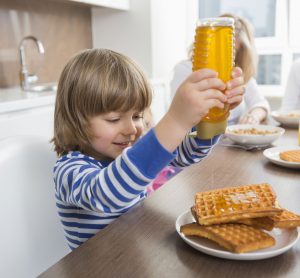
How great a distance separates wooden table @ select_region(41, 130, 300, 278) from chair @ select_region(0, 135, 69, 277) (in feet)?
0.96

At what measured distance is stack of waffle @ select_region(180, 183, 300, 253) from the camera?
0.54m

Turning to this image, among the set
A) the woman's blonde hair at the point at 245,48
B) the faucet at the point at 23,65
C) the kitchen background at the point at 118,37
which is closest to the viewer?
the kitchen background at the point at 118,37

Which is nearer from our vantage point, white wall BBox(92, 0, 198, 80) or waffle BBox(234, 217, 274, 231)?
waffle BBox(234, 217, 274, 231)

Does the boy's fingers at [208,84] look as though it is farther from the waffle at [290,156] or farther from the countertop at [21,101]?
the countertop at [21,101]

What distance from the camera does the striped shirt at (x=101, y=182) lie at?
66 centimetres

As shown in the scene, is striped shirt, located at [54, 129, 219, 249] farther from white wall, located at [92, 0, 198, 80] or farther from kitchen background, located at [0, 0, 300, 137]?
white wall, located at [92, 0, 198, 80]

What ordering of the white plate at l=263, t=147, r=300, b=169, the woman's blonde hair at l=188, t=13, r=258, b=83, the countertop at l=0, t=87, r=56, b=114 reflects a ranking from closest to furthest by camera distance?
the white plate at l=263, t=147, r=300, b=169
the countertop at l=0, t=87, r=56, b=114
the woman's blonde hair at l=188, t=13, r=258, b=83

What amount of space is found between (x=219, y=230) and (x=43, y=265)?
21.0 inches

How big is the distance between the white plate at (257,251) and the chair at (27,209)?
406 millimetres

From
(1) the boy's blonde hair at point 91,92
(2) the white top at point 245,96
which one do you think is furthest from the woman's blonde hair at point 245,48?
(1) the boy's blonde hair at point 91,92

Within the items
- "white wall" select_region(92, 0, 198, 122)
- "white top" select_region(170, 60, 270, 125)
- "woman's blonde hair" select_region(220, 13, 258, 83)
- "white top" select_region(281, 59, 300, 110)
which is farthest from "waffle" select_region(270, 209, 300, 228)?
"white wall" select_region(92, 0, 198, 122)

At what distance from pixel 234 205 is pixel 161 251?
0.43 ft

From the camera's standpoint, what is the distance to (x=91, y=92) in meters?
0.91

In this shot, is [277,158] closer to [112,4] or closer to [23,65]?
[23,65]
